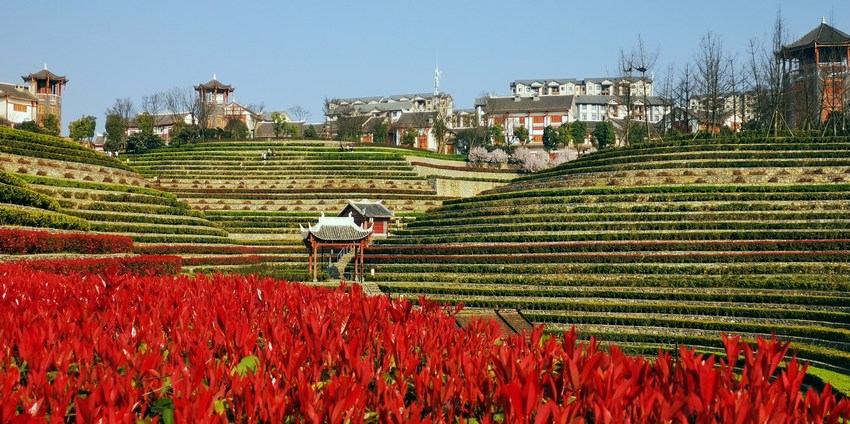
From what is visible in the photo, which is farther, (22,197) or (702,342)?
(22,197)

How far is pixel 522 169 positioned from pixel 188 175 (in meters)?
35.5

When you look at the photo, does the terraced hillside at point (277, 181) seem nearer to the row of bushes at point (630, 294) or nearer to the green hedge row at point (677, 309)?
the row of bushes at point (630, 294)

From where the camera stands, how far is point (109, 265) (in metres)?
30.9

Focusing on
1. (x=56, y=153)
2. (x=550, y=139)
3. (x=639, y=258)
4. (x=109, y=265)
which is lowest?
(x=639, y=258)

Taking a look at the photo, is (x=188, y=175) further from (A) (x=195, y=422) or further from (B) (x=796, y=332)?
(A) (x=195, y=422)

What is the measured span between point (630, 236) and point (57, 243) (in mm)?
27654

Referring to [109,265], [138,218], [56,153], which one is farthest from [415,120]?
[109,265]

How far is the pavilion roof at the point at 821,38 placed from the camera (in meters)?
74.6

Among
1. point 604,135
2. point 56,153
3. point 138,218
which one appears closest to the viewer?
point 138,218

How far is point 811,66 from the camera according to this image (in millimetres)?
75625

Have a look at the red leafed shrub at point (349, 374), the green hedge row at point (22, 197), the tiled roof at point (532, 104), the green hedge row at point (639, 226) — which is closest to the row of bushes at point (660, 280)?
the green hedge row at point (639, 226)

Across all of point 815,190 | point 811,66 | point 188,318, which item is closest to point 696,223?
point 815,190

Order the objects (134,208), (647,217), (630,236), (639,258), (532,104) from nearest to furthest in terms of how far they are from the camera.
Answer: (639,258)
(630,236)
(647,217)
(134,208)
(532,104)

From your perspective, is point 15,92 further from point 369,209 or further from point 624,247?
point 624,247
